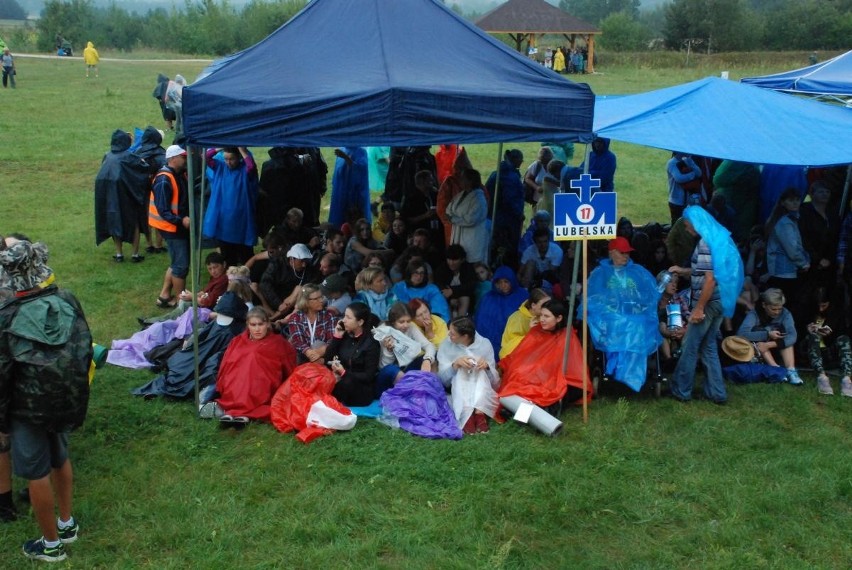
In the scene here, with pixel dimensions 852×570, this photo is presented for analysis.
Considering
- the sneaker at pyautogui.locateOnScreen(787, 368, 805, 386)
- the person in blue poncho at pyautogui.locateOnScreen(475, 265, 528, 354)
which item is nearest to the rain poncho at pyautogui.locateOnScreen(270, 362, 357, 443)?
the person in blue poncho at pyautogui.locateOnScreen(475, 265, 528, 354)

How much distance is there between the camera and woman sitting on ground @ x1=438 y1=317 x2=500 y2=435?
19.1ft

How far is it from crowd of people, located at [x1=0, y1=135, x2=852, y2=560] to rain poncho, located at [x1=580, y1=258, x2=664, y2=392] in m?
0.01

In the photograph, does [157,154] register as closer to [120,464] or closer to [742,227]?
[120,464]

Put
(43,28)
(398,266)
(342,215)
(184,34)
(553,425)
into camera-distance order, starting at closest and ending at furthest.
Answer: (553,425) → (398,266) → (342,215) → (43,28) → (184,34)

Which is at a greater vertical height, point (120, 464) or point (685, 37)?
point (685, 37)

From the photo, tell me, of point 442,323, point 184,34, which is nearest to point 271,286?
point 442,323

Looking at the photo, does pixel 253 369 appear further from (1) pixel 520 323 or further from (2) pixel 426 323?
(1) pixel 520 323

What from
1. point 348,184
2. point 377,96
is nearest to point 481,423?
point 377,96

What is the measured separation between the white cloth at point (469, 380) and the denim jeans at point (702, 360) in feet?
4.77

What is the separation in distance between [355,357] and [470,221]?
2331 millimetres

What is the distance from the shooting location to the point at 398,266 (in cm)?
742

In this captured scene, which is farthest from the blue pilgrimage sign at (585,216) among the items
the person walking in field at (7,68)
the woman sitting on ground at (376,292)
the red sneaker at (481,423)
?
the person walking in field at (7,68)

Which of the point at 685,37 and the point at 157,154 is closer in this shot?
the point at 157,154

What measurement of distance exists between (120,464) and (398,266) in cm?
309
